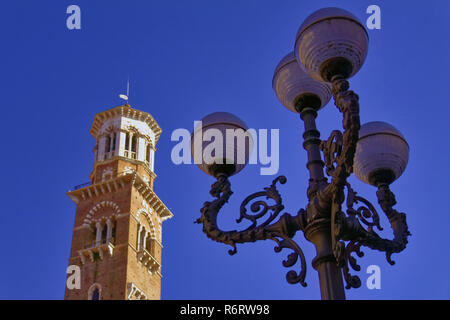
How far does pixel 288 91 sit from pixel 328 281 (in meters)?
1.85

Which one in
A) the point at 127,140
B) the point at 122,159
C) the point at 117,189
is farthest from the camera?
the point at 127,140

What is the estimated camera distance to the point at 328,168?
13.2ft

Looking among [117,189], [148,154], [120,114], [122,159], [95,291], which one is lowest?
[95,291]

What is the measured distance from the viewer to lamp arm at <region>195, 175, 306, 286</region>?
13.8ft

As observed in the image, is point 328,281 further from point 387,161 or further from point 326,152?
point 387,161

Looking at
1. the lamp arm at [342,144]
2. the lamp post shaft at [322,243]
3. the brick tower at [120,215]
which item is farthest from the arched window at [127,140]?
the lamp arm at [342,144]

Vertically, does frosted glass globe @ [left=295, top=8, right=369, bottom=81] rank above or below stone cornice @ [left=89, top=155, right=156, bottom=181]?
below

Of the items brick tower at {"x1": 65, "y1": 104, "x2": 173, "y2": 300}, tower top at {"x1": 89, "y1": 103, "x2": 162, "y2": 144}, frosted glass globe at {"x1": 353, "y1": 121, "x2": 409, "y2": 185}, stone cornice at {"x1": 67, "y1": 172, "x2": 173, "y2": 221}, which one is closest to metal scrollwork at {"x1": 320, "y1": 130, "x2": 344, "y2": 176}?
frosted glass globe at {"x1": 353, "y1": 121, "x2": 409, "y2": 185}

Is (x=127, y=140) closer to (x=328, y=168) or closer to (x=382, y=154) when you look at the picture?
(x=382, y=154)

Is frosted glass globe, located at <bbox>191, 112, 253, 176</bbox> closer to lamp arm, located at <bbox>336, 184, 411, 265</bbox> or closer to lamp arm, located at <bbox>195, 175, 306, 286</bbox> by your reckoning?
lamp arm, located at <bbox>195, 175, 306, 286</bbox>

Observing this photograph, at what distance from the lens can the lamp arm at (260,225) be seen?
4207mm

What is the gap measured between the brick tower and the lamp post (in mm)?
22134

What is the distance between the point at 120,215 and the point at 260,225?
83.8 ft

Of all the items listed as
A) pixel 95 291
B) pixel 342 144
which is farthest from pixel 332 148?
pixel 95 291
